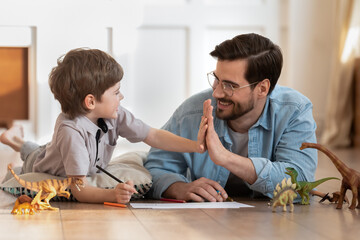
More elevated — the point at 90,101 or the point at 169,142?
the point at 90,101

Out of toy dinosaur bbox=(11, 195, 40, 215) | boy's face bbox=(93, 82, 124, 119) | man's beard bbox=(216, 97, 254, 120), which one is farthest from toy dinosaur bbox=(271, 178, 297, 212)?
toy dinosaur bbox=(11, 195, 40, 215)

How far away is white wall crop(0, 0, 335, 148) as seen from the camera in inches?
168

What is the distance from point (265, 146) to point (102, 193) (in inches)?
25.7

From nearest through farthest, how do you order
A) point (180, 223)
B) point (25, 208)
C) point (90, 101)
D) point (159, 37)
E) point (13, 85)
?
point (180, 223), point (25, 208), point (90, 101), point (159, 37), point (13, 85)

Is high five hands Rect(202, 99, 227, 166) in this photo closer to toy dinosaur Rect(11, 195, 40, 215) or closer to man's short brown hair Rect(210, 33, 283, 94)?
man's short brown hair Rect(210, 33, 283, 94)

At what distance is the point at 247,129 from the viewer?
234 centimetres

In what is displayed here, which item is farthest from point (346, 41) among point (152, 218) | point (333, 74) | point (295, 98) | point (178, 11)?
point (152, 218)

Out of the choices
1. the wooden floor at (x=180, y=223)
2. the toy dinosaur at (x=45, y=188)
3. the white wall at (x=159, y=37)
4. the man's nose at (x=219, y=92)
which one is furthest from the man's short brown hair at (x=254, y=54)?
the white wall at (x=159, y=37)

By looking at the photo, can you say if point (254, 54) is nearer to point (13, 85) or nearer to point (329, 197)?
point (329, 197)

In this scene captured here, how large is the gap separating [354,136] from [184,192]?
11.5 feet

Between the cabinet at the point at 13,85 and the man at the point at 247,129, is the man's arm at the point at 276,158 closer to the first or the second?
the man at the point at 247,129

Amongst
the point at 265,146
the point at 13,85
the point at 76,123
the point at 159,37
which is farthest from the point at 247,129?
the point at 13,85

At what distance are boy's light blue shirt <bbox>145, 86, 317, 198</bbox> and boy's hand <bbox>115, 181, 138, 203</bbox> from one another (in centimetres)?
24

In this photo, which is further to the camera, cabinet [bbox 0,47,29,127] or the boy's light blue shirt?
cabinet [bbox 0,47,29,127]
